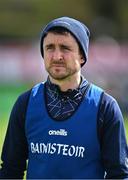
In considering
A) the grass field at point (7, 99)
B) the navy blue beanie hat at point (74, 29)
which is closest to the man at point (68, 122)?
the navy blue beanie hat at point (74, 29)

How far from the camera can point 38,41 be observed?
35344 millimetres

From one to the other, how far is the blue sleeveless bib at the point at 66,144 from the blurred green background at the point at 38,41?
30.8ft

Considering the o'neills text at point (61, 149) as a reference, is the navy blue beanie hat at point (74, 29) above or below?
above

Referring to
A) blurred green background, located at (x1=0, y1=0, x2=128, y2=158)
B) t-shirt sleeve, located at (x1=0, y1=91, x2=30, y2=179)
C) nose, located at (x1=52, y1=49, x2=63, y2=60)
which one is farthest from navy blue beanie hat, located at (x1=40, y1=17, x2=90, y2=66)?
blurred green background, located at (x1=0, y1=0, x2=128, y2=158)

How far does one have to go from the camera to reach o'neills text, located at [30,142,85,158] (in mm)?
4770

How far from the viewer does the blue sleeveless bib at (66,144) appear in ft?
15.7

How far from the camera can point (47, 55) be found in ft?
16.0

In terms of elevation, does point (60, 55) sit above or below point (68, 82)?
above

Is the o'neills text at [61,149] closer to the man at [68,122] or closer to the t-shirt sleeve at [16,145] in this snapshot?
the man at [68,122]

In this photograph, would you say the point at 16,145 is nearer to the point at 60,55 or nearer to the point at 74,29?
the point at 60,55

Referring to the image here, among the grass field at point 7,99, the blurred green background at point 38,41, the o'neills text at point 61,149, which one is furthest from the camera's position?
the blurred green background at point 38,41

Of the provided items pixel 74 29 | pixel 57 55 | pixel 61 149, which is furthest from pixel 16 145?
pixel 74 29

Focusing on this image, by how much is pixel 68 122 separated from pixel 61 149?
17 centimetres

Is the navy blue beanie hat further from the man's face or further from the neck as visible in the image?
the neck
